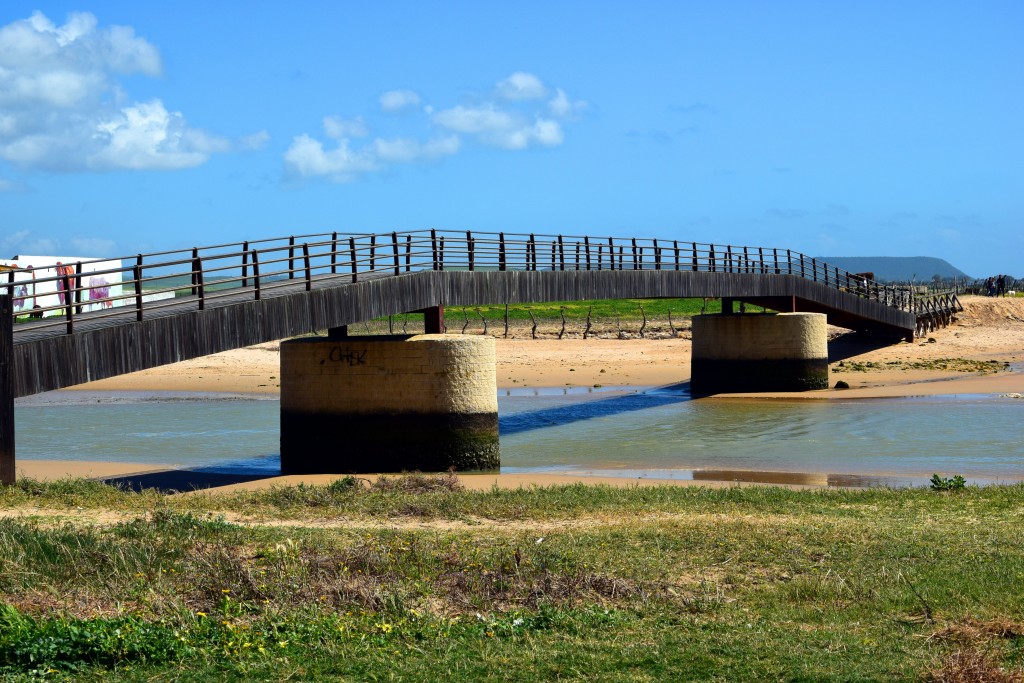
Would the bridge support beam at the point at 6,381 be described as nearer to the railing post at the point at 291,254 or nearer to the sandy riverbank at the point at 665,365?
the railing post at the point at 291,254

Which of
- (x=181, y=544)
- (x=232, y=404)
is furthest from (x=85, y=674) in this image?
(x=232, y=404)

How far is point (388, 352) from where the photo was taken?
23750 mm

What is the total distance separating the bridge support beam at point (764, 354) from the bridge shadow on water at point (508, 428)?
1.50m

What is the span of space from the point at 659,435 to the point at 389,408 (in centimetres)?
919

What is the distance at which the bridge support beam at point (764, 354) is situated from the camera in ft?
142

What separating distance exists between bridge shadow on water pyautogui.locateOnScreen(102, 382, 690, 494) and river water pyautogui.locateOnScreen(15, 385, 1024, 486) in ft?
0.24

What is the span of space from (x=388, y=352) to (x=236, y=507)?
8252mm

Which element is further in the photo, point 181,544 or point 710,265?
point 710,265

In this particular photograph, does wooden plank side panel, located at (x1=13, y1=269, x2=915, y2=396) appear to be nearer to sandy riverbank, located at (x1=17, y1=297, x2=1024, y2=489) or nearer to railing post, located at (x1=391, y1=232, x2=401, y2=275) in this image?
railing post, located at (x1=391, y1=232, x2=401, y2=275)

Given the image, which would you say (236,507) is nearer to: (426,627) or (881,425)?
(426,627)

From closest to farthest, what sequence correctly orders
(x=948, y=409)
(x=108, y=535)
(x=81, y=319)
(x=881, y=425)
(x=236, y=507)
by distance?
(x=108, y=535) → (x=236, y=507) → (x=81, y=319) → (x=881, y=425) → (x=948, y=409)

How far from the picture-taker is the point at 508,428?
32.8 meters

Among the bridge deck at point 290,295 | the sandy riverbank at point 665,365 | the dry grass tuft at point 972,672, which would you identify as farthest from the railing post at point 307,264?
the sandy riverbank at point 665,365

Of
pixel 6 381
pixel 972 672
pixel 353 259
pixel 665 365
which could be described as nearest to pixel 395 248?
pixel 353 259
